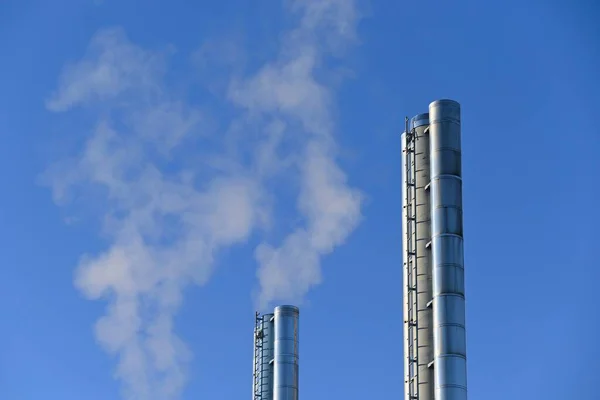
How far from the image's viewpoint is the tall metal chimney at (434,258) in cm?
5003

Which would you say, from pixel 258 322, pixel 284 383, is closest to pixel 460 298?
pixel 284 383

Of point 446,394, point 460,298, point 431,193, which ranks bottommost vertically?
point 446,394

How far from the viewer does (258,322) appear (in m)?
82.8

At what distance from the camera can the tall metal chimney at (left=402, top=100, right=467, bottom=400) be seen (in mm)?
50031

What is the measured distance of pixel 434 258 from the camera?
5169 cm

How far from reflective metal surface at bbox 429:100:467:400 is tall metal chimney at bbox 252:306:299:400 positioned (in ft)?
91.6

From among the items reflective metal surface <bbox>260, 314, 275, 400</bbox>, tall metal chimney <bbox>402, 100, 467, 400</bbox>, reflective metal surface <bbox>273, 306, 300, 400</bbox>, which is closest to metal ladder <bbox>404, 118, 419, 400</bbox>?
tall metal chimney <bbox>402, 100, 467, 400</bbox>

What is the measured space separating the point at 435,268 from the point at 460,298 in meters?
1.73

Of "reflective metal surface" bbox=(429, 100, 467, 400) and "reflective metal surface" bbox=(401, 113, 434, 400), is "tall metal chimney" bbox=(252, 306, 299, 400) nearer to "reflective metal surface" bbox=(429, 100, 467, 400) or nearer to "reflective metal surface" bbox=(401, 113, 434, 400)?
"reflective metal surface" bbox=(401, 113, 434, 400)

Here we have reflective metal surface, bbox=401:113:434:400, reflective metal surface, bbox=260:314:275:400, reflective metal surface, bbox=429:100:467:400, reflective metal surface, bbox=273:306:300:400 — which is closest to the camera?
reflective metal surface, bbox=429:100:467:400

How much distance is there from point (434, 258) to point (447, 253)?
0.67 m

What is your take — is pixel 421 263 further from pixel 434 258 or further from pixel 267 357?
pixel 267 357

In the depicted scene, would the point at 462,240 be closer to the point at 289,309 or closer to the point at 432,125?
the point at 432,125

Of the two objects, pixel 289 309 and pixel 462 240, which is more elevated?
pixel 289 309
